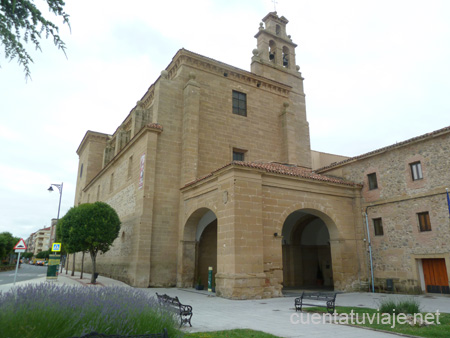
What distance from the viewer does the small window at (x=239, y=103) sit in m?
22.6

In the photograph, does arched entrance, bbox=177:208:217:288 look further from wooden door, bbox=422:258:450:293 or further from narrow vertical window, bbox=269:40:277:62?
narrow vertical window, bbox=269:40:277:62

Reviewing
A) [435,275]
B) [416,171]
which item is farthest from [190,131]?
[435,275]

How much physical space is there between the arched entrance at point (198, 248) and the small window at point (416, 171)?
10.3 meters

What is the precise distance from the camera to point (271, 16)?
28500 millimetres

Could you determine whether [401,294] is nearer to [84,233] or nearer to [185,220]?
[185,220]

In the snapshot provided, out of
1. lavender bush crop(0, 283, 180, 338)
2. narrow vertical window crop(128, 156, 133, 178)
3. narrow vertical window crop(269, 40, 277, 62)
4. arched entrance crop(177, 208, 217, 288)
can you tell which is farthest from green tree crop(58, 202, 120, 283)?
narrow vertical window crop(269, 40, 277, 62)

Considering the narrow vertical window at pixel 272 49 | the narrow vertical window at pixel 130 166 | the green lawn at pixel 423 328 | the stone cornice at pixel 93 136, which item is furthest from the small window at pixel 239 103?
the stone cornice at pixel 93 136

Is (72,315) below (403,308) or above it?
above

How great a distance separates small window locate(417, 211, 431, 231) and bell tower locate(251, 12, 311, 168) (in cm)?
1056

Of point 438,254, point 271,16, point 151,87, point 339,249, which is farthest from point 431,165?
point 271,16

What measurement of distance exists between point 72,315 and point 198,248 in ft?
48.5

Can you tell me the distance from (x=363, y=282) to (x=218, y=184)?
9082mm

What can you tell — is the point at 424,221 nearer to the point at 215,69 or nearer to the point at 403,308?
the point at 403,308

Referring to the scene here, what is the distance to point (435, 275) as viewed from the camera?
A: 47.3 ft
